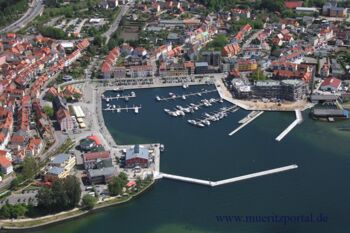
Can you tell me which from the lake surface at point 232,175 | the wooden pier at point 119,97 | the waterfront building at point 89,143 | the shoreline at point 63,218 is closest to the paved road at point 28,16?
the wooden pier at point 119,97

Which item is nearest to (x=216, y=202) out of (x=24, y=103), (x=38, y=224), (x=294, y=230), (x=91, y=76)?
(x=294, y=230)

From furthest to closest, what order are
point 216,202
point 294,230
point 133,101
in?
point 133,101, point 216,202, point 294,230

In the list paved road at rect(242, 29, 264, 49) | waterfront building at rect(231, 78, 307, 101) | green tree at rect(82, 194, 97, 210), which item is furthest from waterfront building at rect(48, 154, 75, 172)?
paved road at rect(242, 29, 264, 49)

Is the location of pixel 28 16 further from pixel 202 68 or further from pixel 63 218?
pixel 63 218

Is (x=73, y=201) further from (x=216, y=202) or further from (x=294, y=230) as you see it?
(x=294, y=230)

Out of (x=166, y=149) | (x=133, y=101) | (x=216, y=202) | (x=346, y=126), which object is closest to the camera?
(x=216, y=202)

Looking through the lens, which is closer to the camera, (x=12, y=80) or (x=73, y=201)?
(x=73, y=201)

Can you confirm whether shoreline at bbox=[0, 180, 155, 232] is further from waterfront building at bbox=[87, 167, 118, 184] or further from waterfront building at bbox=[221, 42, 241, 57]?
waterfront building at bbox=[221, 42, 241, 57]

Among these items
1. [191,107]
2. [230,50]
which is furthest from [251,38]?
[191,107]
